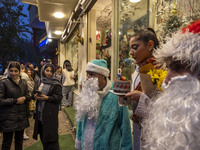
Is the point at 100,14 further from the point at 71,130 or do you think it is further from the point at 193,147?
the point at 193,147

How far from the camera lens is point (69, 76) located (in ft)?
23.3

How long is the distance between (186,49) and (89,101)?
1235mm

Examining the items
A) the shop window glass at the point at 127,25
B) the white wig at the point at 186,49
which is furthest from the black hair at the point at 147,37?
the shop window glass at the point at 127,25

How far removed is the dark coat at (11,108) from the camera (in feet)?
8.32

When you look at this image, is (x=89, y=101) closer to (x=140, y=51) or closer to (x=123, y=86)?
(x=123, y=86)

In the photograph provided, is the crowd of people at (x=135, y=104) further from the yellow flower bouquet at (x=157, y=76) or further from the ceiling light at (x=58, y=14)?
the ceiling light at (x=58, y=14)

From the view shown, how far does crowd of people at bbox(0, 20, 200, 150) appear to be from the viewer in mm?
646

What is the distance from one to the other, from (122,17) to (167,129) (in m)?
2.68

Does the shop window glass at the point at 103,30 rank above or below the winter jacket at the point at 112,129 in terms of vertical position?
above

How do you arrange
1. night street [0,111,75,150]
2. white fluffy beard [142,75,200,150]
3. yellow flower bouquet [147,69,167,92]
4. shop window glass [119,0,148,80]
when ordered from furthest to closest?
night street [0,111,75,150], shop window glass [119,0,148,80], yellow flower bouquet [147,69,167,92], white fluffy beard [142,75,200,150]

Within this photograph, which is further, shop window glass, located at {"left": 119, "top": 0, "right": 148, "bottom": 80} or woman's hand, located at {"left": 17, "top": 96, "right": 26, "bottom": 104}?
woman's hand, located at {"left": 17, "top": 96, "right": 26, "bottom": 104}

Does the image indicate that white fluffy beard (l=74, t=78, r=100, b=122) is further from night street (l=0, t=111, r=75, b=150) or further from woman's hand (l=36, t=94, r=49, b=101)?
night street (l=0, t=111, r=75, b=150)

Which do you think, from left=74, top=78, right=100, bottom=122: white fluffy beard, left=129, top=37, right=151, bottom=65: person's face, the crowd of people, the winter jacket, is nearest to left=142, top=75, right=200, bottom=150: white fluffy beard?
the crowd of people

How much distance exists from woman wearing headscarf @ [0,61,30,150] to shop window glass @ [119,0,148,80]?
1962 mm
